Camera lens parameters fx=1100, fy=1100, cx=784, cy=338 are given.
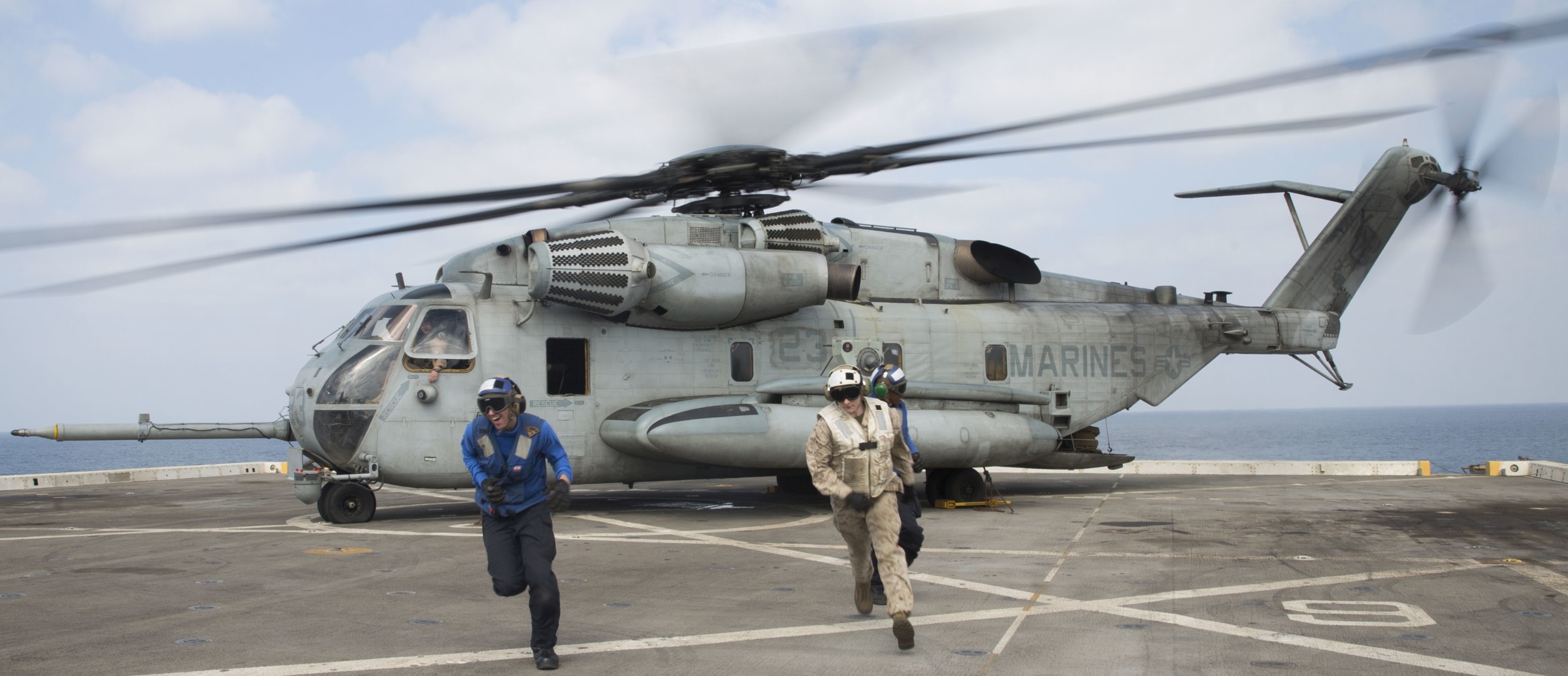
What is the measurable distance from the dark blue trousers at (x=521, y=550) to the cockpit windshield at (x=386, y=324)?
7993 millimetres

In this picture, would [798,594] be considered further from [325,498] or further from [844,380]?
[325,498]

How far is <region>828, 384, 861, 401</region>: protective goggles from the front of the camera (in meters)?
7.29

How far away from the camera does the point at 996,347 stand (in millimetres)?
17062

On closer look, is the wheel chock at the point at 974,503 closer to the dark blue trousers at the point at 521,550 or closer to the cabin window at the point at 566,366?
the cabin window at the point at 566,366

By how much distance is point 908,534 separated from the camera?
786 centimetres

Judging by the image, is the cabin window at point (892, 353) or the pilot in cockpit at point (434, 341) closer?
the pilot in cockpit at point (434, 341)

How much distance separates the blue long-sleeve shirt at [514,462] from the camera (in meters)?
6.58

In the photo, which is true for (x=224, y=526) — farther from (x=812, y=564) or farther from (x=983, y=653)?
(x=983, y=653)

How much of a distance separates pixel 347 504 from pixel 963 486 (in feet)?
27.7

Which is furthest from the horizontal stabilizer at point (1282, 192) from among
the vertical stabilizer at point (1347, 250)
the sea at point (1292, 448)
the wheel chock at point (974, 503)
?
the sea at point (1292, 448)

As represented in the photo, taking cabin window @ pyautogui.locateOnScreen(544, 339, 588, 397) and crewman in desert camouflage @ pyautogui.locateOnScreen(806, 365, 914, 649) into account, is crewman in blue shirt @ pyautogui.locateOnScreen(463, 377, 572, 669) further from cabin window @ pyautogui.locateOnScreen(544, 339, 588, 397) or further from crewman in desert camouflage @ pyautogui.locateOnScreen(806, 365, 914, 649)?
cabin window @ pyautogui.locateOnScreen(544, 339, 588, 397)

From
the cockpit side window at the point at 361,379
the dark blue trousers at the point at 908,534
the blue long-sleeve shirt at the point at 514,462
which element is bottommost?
the dark blue trousers at the point at 908,534

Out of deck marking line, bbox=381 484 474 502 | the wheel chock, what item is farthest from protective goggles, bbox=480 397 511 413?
deck marking line, bbox=381 484 474 502

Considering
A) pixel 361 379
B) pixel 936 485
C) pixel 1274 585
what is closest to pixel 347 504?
pixel 361 379
